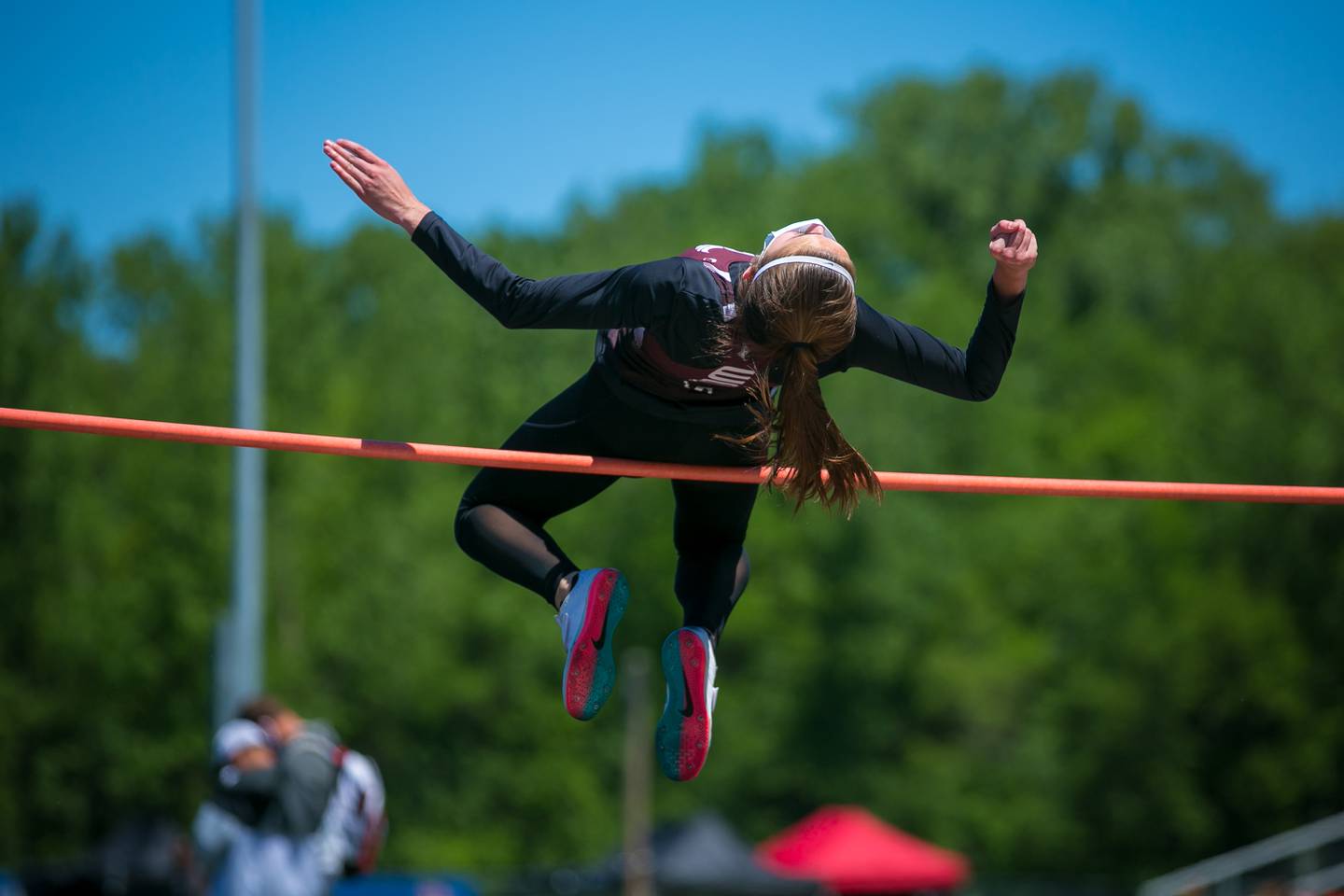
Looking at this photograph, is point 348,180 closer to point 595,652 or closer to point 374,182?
point 374,182

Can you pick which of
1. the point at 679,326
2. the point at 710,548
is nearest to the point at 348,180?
the point at 679,326

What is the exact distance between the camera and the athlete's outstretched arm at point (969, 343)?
425 centimetres

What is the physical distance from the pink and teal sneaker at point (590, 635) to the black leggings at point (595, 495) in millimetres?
142

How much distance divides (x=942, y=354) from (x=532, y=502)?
4.25 feet

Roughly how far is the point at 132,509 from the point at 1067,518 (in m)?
16.3

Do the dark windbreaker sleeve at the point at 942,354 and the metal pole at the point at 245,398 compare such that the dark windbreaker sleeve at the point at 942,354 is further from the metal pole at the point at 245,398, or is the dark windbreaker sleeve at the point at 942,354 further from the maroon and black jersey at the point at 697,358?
the metal pole at the point at 245,398

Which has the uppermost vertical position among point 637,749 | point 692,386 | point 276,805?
point 692,386

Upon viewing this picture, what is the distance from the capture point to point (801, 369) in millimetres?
4086

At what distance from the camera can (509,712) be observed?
2831cm

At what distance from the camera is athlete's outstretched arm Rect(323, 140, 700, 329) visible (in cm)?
413

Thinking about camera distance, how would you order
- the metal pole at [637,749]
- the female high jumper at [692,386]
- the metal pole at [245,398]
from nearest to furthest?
the female high jumper at [692,386], the metal pole at [245,398], the metal pole at [637,749]

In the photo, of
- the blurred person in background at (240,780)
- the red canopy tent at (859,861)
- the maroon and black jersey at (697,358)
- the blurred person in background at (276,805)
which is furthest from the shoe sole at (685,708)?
the red canopy tent at (859,861)

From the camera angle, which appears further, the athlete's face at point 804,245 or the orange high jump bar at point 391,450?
the orange high jump bar at point 391,450

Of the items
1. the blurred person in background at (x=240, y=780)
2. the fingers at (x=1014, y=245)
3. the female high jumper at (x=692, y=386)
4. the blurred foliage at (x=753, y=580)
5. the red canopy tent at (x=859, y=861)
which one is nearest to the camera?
the female high jumper at (x=692, y=386)
